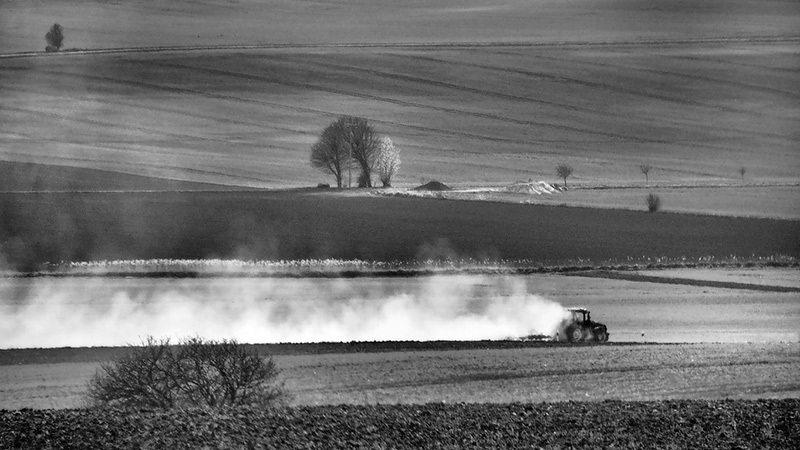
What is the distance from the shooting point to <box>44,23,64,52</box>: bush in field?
10331 cm

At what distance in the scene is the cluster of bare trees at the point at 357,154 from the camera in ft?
223

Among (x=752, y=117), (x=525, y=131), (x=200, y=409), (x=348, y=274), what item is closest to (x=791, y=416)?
(x=200, y=409)

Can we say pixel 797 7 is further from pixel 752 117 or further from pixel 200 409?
pixel 200 409

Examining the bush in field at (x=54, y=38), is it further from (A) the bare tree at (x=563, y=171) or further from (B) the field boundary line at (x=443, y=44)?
(A) the bare tree at (x=563, y=171)

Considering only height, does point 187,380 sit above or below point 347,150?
below

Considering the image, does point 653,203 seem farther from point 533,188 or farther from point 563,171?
point 563,171

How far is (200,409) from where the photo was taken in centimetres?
1747

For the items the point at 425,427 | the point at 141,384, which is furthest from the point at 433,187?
the point at 425,427

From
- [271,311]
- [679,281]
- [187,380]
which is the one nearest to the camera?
[187,380]

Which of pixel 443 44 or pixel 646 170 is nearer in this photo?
pixel 646 170

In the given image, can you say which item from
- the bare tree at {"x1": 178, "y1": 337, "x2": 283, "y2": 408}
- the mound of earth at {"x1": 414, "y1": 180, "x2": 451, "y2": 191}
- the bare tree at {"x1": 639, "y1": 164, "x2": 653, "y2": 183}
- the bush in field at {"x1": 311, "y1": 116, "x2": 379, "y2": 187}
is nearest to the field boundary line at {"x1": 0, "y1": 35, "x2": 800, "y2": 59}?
the bare tree at {"x1": 639, "y1": 164, "x2": 653, "y2": 183}

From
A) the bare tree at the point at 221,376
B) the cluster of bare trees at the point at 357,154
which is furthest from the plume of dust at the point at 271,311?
the cluster of bare trees at the point at 357,154

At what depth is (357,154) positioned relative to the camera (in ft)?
222

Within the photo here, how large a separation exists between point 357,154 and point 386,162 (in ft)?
5.64
